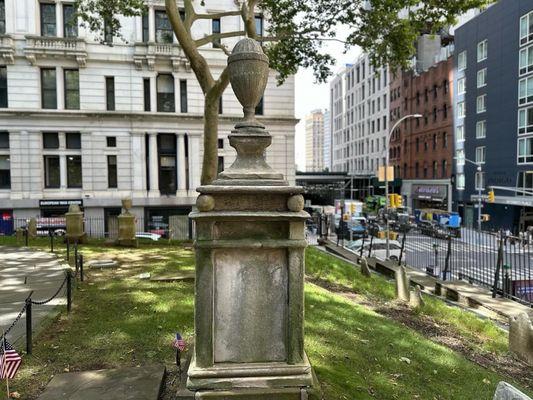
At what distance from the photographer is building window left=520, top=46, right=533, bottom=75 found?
37875 mm

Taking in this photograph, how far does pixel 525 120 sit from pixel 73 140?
130 ft

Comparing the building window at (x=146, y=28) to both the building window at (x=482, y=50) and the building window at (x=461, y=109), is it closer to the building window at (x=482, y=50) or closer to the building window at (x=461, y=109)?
the building window at (x=482, y=50)

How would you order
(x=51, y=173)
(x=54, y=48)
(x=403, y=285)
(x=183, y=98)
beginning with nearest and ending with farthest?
(x=403, y=285) < (x=54, y=48) < (x=51, y=173) < (x=183, y=98)

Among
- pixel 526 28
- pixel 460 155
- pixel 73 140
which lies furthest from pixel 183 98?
pixel 460 155

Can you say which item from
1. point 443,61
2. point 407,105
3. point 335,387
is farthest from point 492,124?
point 335,387

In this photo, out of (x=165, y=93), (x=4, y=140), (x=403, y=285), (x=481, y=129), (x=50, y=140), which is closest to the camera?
(x=403, y=285)

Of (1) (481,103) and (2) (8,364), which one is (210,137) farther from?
(1) (481,103)

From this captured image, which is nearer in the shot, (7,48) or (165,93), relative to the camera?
(7,48)

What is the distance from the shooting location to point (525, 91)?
38.8 meters

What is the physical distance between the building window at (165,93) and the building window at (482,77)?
34.7 metres

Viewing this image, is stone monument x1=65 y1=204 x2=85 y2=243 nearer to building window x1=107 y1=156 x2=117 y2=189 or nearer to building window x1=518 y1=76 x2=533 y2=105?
building window x1=107 y1=156 x2=117 y2=189

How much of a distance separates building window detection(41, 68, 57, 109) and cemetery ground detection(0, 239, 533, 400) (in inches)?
873

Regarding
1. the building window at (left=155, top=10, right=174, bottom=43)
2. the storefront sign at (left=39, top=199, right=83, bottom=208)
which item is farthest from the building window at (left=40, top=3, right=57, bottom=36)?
the storefront sign at (left=39, top=199, right=83, bottom=208)

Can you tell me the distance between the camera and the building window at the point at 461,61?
161 ft
